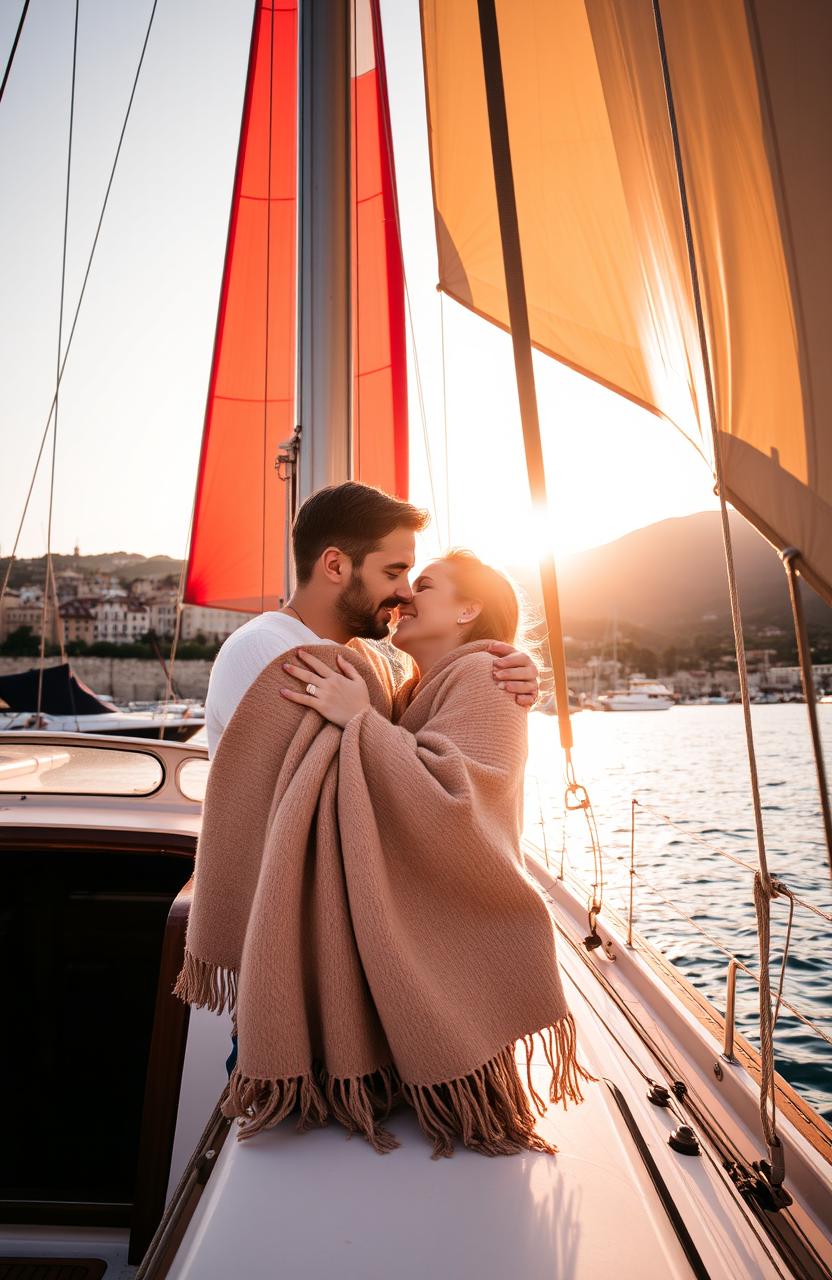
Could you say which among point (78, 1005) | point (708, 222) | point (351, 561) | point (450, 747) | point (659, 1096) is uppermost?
point (708, 222)

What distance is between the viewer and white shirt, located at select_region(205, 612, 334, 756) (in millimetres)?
1413

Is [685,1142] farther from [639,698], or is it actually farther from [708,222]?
[639,698]

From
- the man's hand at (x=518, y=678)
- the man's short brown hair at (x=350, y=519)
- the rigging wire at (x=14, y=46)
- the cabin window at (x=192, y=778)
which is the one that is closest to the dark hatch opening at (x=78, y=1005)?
the cabin window at (x=192, y=778)

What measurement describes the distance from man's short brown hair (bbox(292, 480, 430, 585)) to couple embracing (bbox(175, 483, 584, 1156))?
0.41 m

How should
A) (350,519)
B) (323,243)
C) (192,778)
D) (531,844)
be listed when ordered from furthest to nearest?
(531,844)
(192,778)
(323,243)
(350,519)

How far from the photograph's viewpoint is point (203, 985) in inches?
49.3

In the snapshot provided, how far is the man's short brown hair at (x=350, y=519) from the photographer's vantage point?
5.39 feet

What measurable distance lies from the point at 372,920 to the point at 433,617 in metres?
0.77

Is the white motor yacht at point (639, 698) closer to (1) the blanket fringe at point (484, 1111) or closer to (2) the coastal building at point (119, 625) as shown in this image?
(2) the coastal building at point (119, 625)

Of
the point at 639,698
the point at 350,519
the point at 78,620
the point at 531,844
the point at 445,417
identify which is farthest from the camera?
the point at 639,698

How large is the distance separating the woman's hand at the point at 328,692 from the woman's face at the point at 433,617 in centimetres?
44

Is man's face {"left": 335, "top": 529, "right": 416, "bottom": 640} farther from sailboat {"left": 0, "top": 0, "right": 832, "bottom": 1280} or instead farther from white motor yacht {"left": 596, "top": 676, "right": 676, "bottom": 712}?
white motor yacht {"left": 596, "top": 676, "right": 676, "bottom": 712}

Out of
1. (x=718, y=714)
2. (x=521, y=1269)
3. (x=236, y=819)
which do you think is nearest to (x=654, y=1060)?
(x=521, y=1269)

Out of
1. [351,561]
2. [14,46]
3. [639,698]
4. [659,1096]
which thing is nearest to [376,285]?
[14,46]
